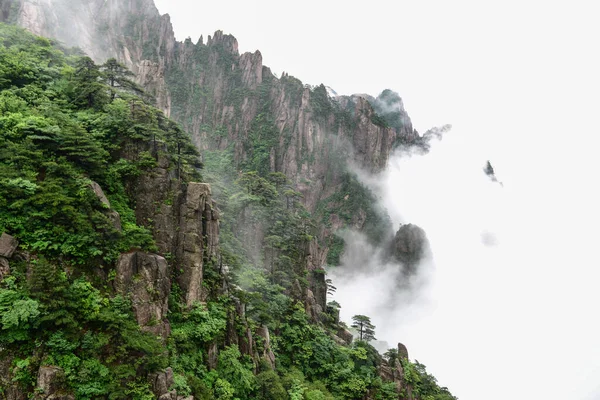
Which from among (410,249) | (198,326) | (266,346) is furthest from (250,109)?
(198,326)

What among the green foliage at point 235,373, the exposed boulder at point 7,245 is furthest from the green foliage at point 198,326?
the exposed boulder at point 7,245

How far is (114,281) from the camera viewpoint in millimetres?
16781

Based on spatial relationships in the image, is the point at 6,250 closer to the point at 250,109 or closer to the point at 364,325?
the point at 364,325

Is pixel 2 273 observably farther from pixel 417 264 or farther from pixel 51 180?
pixel 417 264

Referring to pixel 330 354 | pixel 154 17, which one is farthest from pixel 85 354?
pixel 154 17

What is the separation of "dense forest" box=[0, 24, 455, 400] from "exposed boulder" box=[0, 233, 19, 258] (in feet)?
0.41

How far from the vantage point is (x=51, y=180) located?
16.6 meters

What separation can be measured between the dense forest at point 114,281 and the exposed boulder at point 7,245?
0.13 metres

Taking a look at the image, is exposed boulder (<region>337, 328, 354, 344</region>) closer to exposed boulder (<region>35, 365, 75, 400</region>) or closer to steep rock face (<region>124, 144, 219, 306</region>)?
steep rock face (<region>124, 144, 219, 306</region>)

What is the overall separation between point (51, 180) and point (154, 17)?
93231 millimetres

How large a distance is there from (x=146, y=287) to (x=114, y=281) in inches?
59.3

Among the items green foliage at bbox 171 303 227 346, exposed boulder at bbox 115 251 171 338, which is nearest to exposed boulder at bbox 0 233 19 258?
exposed boulder at bbox 115 251 171 338

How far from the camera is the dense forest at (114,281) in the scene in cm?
1368

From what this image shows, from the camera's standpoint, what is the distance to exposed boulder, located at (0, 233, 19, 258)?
14.2m
